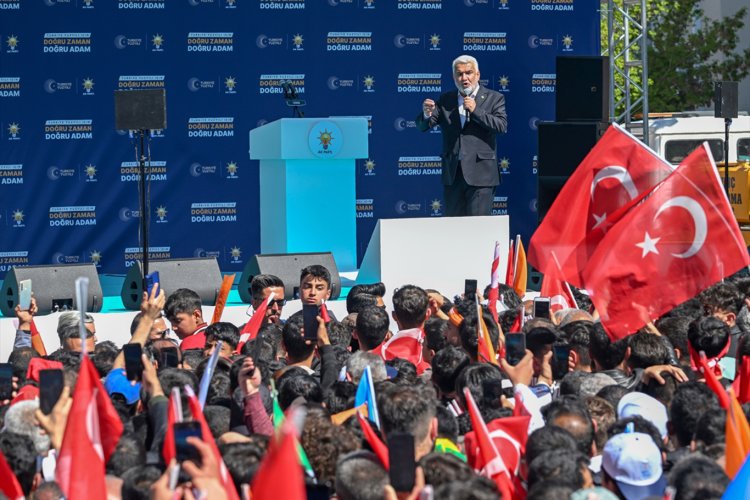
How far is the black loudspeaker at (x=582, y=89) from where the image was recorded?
14.0 metres

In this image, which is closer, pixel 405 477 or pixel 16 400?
pixel 405 477

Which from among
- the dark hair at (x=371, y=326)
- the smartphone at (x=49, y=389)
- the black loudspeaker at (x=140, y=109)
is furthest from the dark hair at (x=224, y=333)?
the black loudspeaker at (x=140, y=109)

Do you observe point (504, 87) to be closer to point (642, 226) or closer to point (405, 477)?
point (642, 226)

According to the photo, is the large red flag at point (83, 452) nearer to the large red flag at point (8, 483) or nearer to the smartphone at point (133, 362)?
the large red flag at point (8, 483)

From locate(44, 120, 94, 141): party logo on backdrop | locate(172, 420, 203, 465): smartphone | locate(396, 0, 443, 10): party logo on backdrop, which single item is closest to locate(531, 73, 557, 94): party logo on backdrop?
locate(396, 0, 443, 10): party logo on backdrop

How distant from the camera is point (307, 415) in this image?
4.38 metres

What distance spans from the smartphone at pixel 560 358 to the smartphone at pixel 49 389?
9.03ft

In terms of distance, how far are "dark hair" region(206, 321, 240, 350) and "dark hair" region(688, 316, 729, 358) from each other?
244 cm

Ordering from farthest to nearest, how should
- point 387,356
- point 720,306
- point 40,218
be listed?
point 40,218, point 720,306, point 387,356

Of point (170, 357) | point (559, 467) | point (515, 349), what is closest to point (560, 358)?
point (515, 349)

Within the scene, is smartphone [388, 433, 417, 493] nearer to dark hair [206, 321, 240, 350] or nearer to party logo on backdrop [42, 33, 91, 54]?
dark hair [206, 321, 240, 350]

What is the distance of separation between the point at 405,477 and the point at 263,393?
176 centimetres

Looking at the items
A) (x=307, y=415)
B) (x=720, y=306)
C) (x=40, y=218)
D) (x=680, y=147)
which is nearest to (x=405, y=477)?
(x=307, y=415)

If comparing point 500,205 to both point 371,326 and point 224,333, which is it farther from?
point 224,333
